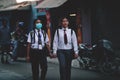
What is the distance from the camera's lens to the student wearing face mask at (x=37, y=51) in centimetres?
1223

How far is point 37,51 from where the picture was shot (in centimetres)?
1227

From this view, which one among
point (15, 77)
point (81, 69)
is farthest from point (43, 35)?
point (81, 69)

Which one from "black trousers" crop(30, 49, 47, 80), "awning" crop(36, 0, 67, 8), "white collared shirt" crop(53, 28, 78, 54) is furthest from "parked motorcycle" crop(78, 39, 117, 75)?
"awning" crop(36, 0, 67, 8)

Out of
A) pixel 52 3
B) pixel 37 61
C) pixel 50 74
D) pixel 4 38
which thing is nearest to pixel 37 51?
pixel 37 61

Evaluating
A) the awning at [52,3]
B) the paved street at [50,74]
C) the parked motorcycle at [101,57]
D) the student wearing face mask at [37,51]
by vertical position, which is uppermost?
the awning at [52,3]

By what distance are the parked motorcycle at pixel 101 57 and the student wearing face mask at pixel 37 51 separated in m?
3.35

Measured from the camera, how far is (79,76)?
584 inches

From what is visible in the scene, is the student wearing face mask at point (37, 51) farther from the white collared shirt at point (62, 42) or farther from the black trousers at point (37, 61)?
the white collared shirt at point (62, 42)

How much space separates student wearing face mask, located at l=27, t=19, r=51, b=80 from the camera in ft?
40.1

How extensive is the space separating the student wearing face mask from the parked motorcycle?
3349mm

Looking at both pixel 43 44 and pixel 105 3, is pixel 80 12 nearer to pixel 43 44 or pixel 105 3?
pixel 105 3

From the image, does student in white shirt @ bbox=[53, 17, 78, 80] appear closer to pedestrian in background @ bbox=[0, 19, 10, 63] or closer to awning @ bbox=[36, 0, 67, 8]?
pedestrian in background @ bbox=[0, 19, 10, 63]

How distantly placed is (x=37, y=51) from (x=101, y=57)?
3.73m

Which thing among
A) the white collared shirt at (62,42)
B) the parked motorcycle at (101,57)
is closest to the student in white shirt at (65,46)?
the white collared shirt at (62,42)
